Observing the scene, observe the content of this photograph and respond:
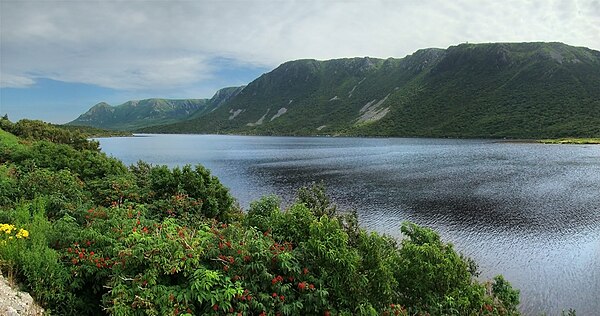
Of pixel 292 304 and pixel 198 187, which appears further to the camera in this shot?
pixel 198 187

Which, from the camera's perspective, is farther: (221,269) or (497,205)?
(497,205)

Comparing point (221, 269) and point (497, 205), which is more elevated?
point (221, 269)

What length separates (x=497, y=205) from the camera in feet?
145

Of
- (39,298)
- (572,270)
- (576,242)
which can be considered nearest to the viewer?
(39,298)

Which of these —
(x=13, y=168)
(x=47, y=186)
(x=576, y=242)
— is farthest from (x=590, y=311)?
(x=13, y=168)

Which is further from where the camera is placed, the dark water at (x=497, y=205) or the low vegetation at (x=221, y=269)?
the dark water at (x=497, y=205)

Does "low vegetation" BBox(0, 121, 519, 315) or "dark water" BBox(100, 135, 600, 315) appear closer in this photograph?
"low vegetation" BBox(0, 121, 519, 315)

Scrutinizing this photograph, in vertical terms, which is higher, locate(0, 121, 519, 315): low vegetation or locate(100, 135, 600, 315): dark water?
locate(0, 121, 519, 315): low vegetation

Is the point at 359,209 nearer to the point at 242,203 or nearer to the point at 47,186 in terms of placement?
the point at 242,203

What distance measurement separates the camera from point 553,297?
854 inches

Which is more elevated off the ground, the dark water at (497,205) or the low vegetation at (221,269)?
the low vegetation at (221,269)

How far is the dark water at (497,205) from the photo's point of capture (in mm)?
Answer: 24625

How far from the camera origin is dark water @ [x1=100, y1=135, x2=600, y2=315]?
24625mm

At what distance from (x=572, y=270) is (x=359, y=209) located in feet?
67.8
